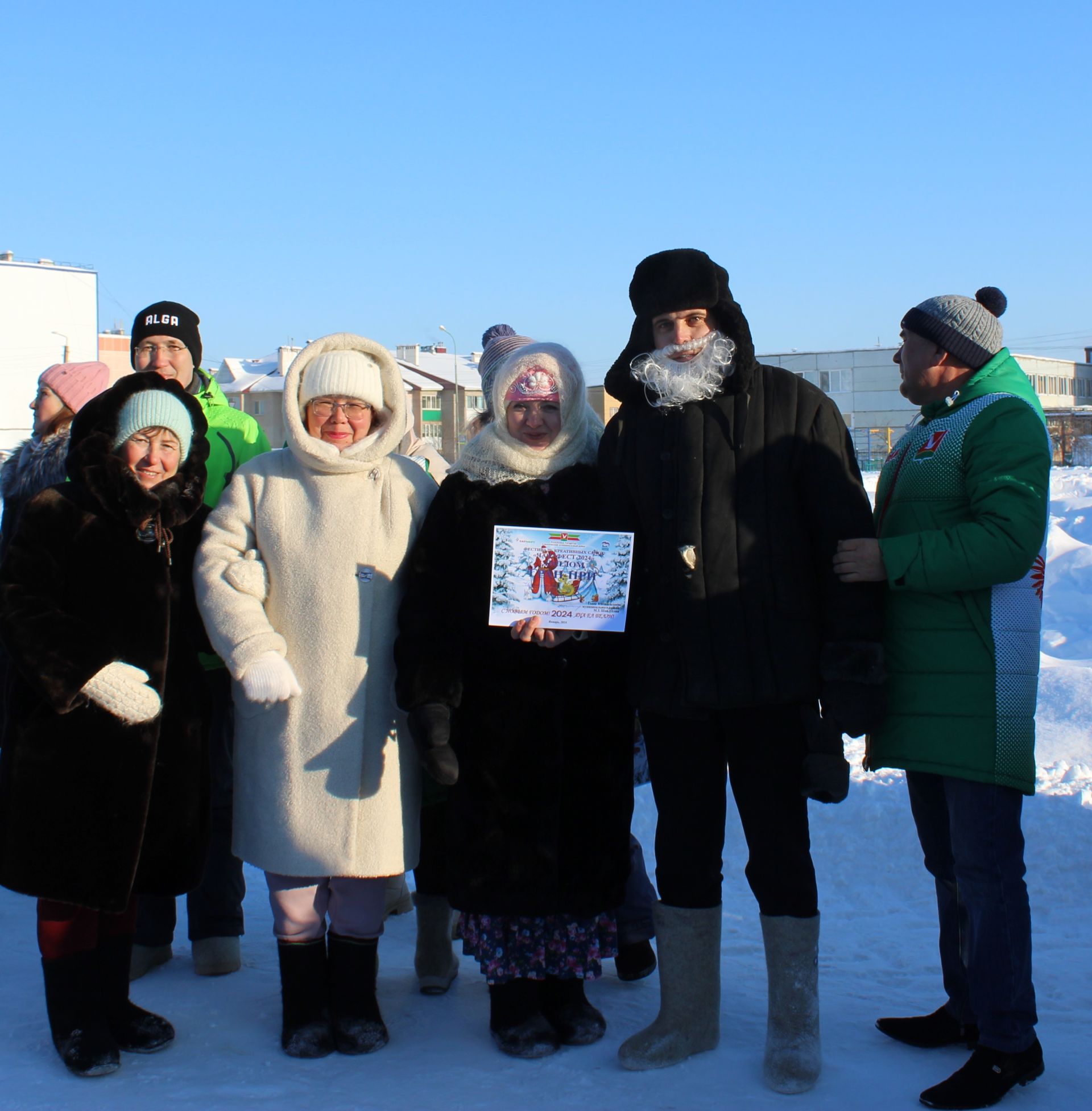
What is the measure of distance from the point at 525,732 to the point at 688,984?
0.84m

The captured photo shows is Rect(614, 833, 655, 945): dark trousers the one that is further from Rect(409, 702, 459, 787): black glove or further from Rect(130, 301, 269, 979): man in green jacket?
Rect(130, 301, 269, 979): man in green jacket

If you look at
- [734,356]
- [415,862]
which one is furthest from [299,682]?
[734,356]

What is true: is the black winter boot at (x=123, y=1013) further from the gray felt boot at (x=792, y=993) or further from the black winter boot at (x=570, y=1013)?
the gray felt boot at (x=792, y=993)

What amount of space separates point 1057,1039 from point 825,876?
5.11ft

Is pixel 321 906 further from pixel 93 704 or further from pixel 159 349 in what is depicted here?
pixel 159 349

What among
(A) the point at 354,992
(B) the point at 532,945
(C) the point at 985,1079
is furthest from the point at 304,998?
(C) the point at 985,1079

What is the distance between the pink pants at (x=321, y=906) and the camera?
324 centimetres

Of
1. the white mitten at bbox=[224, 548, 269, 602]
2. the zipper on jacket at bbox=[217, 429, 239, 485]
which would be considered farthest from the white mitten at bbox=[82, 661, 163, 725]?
the zipper on jacket at bbox=[217, 429, 239, 485]

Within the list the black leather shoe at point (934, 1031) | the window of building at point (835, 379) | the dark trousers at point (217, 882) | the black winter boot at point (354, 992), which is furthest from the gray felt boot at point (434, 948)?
the window of building at point (835, 379)

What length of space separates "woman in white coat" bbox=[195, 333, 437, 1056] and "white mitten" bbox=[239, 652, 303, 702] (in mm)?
17

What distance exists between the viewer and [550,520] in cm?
327

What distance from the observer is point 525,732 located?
3.23 metres

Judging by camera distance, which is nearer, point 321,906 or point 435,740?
point 435,740

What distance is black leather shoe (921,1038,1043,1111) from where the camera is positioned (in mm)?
2805
